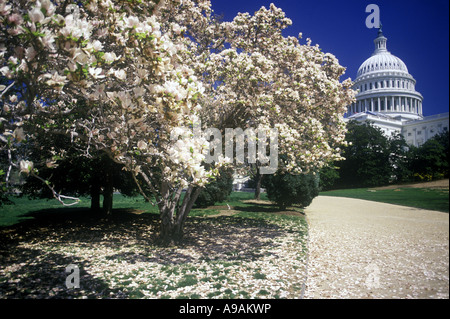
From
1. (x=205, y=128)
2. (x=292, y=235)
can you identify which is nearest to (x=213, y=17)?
(x=205, y=128)

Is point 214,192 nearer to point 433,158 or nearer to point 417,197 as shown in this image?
point 417,197

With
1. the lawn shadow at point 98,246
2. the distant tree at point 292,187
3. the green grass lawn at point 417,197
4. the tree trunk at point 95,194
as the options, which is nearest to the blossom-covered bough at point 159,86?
the lawn shadow at point 98,246

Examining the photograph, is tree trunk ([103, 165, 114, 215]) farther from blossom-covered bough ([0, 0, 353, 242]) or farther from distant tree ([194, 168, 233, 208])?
distant tree ([194, 168, 233, 208])

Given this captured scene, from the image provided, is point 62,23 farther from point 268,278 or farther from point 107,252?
point 107,252

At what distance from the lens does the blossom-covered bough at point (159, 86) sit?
350cm

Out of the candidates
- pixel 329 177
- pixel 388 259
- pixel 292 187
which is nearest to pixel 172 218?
pixel 388 259

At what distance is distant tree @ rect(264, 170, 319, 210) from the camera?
17297mm

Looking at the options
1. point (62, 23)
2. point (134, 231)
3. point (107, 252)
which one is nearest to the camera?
point (62, 23)

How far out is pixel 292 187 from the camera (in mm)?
17250

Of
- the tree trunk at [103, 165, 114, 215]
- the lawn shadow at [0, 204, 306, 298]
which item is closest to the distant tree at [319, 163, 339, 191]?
the lawn shadow at [0, 204, 306, 298]

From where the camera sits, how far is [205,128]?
9.03 m

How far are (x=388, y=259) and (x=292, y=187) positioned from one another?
12.0m

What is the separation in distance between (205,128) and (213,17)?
218 inches
